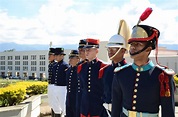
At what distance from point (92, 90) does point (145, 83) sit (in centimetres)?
196

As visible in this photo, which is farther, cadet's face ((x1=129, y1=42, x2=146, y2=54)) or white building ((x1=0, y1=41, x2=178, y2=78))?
white building ((x1=0, y1=41, x2=178, y2=78))

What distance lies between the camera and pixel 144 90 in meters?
2.88

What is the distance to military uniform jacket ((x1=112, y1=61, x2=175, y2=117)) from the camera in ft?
9.21

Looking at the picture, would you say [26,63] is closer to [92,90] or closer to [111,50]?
[92,90]

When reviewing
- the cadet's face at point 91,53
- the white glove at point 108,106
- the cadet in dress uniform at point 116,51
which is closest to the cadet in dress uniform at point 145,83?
the cadet in dress uniform at point 116,51

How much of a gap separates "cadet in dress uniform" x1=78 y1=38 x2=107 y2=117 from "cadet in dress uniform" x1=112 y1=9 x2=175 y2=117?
1.73m

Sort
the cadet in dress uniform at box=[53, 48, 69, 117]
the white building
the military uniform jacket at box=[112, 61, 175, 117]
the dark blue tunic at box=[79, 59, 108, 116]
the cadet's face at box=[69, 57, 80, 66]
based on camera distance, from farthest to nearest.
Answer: the white building
the cadet in dress uniform at box=[53, 48, 69, 117]
the cadet's face at box=[69, 57, 80, 66]
the dark blue tunic at box=[79, 59, 108, 116]
the military uniform jacket at box=[112, 61, 175, 117]

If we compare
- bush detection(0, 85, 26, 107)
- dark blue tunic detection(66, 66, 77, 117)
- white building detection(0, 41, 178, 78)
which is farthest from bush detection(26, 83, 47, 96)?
white building detection(0, 41, 178, 78)

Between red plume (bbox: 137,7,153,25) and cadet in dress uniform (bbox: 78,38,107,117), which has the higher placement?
red plume (bbox: 137,7,153,25)

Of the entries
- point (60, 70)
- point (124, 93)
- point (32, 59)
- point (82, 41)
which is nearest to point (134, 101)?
point (124, 93)

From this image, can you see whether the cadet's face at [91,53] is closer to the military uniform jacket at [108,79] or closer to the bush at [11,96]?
the military uniform jacket at [108,79]

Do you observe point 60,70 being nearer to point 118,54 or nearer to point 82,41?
point 82,41

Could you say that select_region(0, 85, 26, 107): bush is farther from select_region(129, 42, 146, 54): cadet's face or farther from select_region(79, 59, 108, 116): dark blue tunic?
select_region(129, 42, 146, 54): cadet's face

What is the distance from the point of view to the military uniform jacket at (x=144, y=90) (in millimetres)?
2809
